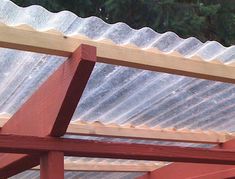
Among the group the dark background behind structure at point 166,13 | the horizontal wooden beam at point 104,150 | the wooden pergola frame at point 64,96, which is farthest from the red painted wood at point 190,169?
the dark background behind structure at point 166,13

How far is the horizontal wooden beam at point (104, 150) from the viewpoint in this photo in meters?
2.88

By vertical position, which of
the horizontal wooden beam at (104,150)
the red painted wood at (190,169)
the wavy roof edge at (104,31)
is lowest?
the horizontal wooden beam at (104,150)

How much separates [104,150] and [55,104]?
15.8 inches

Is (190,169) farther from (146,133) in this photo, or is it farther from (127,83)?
(127,83)

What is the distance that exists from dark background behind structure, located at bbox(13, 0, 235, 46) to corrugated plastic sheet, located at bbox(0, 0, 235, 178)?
431 centimetres

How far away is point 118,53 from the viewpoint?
116 inches

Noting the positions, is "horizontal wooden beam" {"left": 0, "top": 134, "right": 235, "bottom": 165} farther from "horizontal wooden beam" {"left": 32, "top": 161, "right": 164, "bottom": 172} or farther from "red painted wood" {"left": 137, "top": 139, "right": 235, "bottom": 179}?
"horizontal wooden beam" {"left": 32, "top": 161, "right": 164, "bottom": 172}

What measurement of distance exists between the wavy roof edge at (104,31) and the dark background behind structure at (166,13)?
17.9 ft

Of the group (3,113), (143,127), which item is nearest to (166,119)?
(143,127)

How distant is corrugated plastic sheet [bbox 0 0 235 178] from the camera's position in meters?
3.01

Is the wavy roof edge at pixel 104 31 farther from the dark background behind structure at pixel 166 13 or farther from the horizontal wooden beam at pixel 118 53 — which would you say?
the dark background behind structure at pixel 166 13

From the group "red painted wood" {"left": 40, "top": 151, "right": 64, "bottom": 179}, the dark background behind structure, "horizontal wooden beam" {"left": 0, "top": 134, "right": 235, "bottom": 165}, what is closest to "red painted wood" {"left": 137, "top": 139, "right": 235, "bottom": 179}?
"horizontal wooden beam" {"left": 0, "top": 134, "right": 235, "bottom": 165}

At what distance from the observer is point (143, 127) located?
184 inches

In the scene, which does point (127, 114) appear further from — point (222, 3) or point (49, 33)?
point (222, 3)
